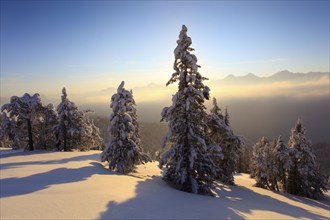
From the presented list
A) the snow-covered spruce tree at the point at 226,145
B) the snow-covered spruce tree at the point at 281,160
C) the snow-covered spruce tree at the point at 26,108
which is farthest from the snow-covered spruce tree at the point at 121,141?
the snow-covered spruce tree at the point at 281,160

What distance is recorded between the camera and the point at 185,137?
23.7 meters

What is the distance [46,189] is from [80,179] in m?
4.38

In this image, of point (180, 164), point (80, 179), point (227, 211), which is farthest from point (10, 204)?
point (180, 164)

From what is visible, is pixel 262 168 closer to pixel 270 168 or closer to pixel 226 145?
pixel 270 168

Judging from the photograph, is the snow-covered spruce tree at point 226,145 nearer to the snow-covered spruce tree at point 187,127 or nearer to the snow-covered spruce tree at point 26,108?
the snow-covered spruce tree at point 187,127

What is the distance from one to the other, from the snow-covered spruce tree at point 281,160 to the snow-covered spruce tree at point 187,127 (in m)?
25.1

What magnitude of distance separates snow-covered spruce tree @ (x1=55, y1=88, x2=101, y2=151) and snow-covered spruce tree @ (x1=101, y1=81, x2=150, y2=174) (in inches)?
531

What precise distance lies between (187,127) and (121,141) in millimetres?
8312

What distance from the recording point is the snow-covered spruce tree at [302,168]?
1740 inches

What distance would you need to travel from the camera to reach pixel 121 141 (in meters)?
28.7

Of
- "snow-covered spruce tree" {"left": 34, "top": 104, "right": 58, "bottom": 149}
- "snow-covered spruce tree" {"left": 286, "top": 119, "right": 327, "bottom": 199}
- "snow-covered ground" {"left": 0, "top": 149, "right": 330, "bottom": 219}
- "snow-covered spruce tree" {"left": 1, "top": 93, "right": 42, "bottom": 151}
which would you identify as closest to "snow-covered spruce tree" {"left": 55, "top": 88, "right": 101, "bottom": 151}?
"snow-covered spruce tree" {"left": 34, "top": 104, "right": 58, "bottom": 149}

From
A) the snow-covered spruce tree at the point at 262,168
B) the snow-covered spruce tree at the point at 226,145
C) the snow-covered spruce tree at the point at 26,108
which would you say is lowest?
the snow-covered spruce tree at the point at 262,168

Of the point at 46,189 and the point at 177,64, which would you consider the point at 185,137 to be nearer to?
the point at 177,64

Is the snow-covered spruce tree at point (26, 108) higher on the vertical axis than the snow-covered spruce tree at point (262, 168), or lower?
higher
